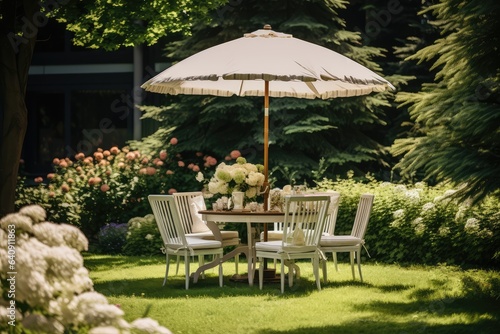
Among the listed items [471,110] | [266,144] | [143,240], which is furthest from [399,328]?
[143,240]

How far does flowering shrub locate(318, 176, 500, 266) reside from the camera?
42.4ft

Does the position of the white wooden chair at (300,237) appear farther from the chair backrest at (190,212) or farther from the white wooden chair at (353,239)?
the chair backrest at (190,212)

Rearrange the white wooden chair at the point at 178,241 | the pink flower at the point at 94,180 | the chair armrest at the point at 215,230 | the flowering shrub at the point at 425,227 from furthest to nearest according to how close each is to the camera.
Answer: the pink flower at the point at 94,180 → the flowering shrub at the point at 425,227 → the chair armrest at the point at 215,230 → the white wooden chair at the point at 178,241

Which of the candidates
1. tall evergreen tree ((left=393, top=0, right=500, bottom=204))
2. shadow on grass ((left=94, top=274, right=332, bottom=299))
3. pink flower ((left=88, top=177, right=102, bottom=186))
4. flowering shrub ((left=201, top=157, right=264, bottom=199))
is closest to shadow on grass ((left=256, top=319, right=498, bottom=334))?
tall evergreen tree ((left=393, top=0, right=500, bottom=204))

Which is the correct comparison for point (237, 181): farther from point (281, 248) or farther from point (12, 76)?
point (12, 76)

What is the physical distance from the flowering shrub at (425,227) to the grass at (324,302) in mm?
476

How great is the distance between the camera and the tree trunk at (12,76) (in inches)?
486

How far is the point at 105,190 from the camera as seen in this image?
16.1m

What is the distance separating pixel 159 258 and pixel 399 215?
3.98m

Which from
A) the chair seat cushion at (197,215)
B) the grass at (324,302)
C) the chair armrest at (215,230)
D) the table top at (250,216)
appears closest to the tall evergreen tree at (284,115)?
the grass at (324,302)

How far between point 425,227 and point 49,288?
9713mm

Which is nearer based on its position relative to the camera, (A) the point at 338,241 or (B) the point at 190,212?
(A) the point at 338,241

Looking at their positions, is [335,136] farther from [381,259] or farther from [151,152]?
[381,259]

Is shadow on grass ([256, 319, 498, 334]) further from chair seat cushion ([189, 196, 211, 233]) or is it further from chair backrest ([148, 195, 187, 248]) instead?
chair seat cushion ([189, 196, 211, 233])
